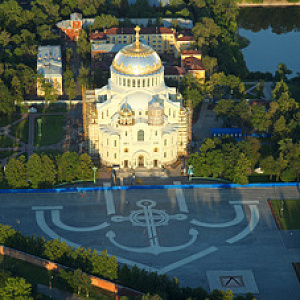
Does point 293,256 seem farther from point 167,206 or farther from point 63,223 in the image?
point 63,223

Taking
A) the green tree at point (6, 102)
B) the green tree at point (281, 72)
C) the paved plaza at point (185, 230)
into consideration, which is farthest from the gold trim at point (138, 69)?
the green tree at point (281, 72)

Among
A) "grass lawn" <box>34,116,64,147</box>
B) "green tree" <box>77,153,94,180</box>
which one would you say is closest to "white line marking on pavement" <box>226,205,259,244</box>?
"green tree" <box>77,153,94,180</box>

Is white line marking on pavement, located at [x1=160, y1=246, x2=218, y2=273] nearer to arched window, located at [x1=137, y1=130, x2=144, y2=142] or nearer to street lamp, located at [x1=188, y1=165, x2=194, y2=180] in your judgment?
street lamp, located at [x1=188, y1=165, x2=194, y2=180]

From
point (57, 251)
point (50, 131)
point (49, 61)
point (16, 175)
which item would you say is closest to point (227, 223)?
point (57, 251)

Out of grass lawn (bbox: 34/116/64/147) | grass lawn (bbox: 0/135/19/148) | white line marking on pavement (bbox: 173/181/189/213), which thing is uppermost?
grass lawn (bbox: 34/116/64/147)

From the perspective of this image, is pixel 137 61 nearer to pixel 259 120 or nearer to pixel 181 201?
pixel 181 201

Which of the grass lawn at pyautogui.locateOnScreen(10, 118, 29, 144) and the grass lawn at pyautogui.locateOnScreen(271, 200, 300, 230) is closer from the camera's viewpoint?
the grass lawn at pyautogui.locateOnScreen(271, 200, 300, 230)

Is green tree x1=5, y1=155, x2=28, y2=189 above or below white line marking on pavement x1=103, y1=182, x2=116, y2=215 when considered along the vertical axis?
above

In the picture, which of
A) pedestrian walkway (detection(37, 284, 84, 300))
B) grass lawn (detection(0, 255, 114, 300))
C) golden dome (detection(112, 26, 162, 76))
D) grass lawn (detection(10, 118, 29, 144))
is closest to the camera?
pedestrian walkway (detection(37, 284, 84, 300))
